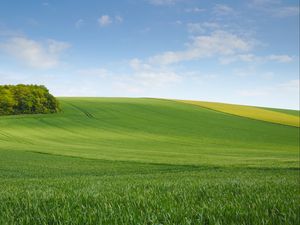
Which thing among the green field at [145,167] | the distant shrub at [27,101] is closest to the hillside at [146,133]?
the green field at [145,167]

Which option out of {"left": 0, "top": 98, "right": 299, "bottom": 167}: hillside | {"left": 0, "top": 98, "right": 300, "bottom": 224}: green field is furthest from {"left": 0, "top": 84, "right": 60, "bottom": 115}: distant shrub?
{"left": 0, "top": 98, "right": 299, "bottom": 167}: hillside

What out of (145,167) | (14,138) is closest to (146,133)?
(14,138)

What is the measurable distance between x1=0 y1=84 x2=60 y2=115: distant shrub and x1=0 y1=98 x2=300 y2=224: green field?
4541 millimetres

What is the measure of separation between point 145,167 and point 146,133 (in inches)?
1568

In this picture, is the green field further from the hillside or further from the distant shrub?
the distant shrub

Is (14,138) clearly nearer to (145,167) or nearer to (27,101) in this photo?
(145,167)

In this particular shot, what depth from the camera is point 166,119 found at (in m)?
88.7

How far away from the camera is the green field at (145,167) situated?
3916 mm

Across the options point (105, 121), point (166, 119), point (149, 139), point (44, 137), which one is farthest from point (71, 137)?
point (166, 119)

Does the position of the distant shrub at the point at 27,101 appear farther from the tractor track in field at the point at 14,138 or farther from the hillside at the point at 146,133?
the tractor track in field at the point at 14,138

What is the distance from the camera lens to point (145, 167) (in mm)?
31875

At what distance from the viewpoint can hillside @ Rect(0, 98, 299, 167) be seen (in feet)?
175

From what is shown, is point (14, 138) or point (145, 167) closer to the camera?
point (145, 167)

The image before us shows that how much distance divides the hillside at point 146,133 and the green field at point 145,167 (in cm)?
19
